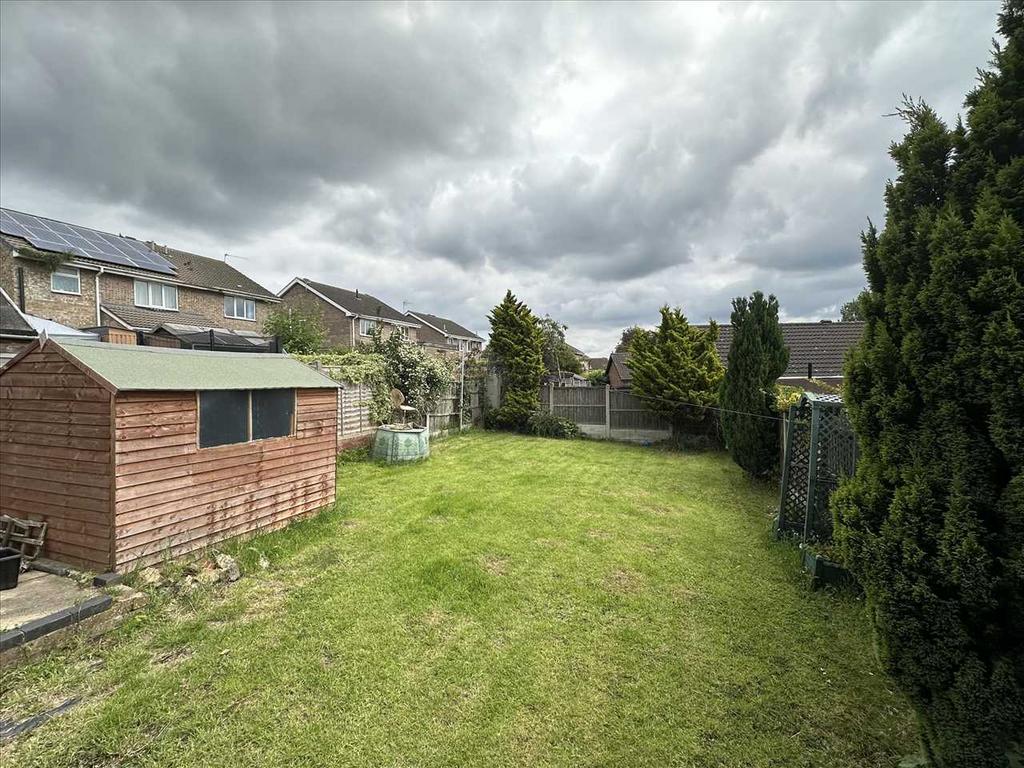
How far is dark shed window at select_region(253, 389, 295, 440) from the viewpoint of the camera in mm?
5762

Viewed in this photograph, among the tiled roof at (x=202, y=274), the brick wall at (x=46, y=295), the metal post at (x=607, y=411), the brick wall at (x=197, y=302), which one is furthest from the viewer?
the tiled roof at (x=202, y=274)

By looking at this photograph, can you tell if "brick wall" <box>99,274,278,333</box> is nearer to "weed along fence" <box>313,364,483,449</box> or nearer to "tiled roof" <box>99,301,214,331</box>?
"tiled roof" <box>99,301,214,331</box>

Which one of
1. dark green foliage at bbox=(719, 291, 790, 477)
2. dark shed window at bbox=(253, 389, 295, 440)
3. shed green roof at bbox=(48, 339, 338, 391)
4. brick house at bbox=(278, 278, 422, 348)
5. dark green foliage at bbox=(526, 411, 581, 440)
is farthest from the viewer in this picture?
brick house at bbox=(278, 278, 422, 348)

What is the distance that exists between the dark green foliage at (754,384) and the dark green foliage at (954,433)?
23.2ft

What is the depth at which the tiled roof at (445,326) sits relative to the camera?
4188 centimetres

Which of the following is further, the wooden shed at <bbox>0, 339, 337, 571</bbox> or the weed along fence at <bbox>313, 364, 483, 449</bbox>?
the weed along fence at <bbox>313, 364, 483, 449</bbox>

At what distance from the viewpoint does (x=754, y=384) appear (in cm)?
906

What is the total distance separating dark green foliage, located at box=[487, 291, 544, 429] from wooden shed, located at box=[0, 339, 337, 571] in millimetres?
10311

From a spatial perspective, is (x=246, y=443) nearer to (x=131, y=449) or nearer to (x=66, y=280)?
(x=131, y=449)

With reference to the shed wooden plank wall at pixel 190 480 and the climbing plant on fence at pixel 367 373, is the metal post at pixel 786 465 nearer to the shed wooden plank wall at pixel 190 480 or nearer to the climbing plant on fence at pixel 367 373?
the shed wooden plank wall at pixel 190 480

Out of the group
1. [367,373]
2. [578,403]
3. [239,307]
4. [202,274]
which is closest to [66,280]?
[202,274]

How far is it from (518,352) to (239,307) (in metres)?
18.3

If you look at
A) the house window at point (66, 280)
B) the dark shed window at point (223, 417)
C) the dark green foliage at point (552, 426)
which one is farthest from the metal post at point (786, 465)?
the house window at point (66, 280)

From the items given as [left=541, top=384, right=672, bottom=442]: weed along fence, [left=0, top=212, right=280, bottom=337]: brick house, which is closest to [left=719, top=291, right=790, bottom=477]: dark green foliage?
[left=541, top=384, right=672, bottom=442]: weed along fence
